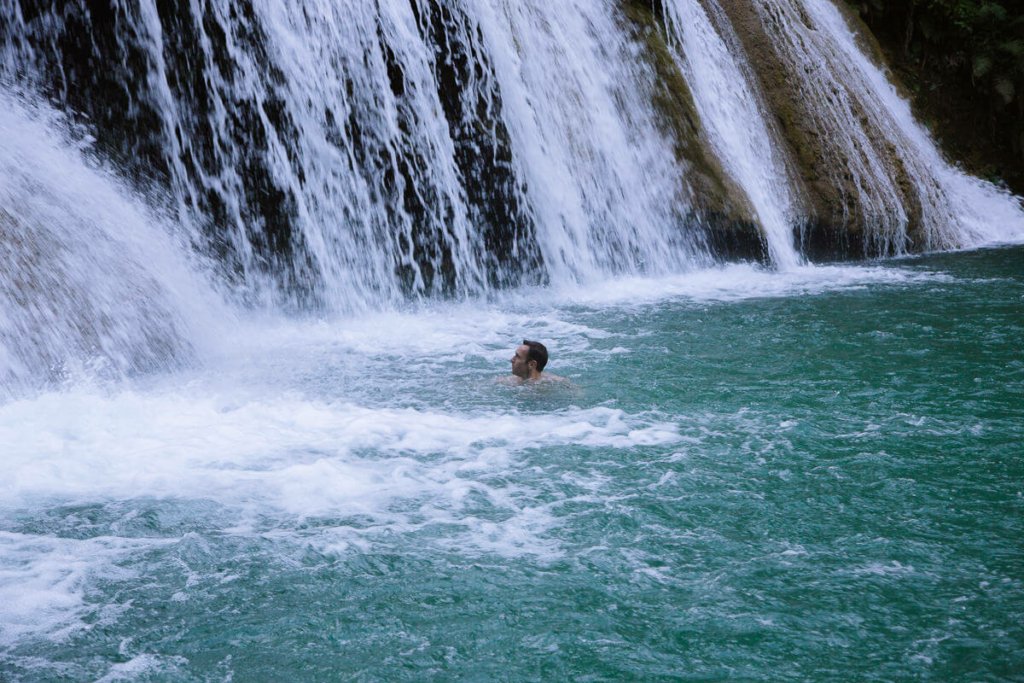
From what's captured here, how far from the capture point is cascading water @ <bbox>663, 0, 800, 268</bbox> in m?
15.0

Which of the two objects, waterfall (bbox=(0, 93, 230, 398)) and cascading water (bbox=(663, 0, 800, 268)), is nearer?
waterfall (bbox=(0, 93, 230, 398))

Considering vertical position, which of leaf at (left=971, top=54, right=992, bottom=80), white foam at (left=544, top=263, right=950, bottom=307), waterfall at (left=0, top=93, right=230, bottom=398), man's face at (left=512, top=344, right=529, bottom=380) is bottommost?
man's face at (left=512, top=344, right=529, bottom=380)

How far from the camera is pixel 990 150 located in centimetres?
2216

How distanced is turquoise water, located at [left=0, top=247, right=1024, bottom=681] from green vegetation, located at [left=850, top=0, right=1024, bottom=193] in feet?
49.0

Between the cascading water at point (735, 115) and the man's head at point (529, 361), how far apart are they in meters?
8.20

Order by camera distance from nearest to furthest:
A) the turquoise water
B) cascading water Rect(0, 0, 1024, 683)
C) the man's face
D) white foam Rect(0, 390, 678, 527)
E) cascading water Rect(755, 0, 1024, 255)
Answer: the turquoise water → cascading water Rect(0, 0, 1024, 683) → white foam Rect(0, 390, 678, 527) → the man's face → cascading water Rect(755, 0, 1024, 255)

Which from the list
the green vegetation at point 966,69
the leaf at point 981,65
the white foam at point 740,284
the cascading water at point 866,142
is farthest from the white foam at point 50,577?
the leaf at point 981,65

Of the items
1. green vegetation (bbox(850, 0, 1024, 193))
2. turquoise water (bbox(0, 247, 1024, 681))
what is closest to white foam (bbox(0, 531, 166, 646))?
turquoise water (bbox(0, 247, 1024, 681))

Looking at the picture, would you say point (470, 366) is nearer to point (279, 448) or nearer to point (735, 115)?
point (279, 448)

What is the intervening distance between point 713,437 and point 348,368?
3.00m

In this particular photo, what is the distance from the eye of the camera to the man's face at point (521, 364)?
720 centimetres

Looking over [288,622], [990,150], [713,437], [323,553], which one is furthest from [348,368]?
[990,150]

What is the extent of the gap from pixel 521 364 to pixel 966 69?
18.7 m

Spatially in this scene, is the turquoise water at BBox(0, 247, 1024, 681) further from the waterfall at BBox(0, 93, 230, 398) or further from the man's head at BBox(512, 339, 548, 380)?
the waterfall at BBox(0, 93, 230, 398)
